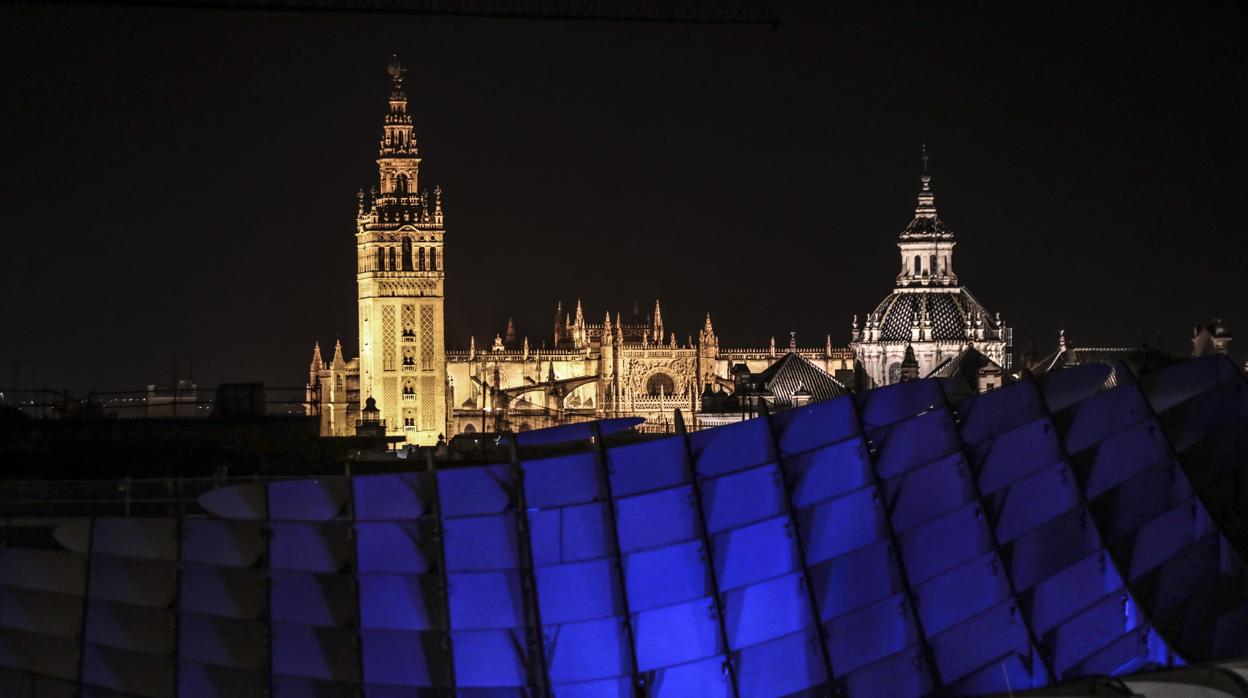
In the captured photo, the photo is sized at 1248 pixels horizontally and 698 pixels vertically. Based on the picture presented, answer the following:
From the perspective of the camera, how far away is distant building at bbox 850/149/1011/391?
126 metres

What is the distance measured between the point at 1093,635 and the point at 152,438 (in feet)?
70.5

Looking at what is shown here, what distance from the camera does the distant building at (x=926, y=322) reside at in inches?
4961

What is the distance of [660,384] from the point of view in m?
131

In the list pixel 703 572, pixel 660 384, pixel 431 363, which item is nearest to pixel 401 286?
pixel 431 363

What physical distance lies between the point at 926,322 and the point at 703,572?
106592mm

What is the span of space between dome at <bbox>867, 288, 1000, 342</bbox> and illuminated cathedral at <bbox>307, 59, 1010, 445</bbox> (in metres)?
0.11

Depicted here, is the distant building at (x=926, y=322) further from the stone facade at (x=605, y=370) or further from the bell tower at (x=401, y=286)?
the bell tower at (x=401, y=286)

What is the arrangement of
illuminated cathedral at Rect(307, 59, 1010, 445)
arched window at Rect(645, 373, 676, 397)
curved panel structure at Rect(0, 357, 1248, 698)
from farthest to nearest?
arched window at Rect(645, 373, 676, 397) → illuminated cathedral at Rect(307, 59, 1010, 445) → curved panel structure at Rect(0, 357, 1248, 698)

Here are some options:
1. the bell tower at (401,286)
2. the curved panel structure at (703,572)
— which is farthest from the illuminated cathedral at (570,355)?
the curved panel structure at (703,572)

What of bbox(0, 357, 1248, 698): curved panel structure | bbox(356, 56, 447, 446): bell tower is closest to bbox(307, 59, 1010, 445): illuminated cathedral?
bbox(356, 56, 447, 446): bell tower

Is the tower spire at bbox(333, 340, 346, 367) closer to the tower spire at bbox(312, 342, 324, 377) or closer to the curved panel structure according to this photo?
the tower spire at bbox(312, 342, 324, 377)

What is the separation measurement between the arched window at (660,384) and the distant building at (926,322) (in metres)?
10.2

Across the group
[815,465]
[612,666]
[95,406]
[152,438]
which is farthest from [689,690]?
[95,406]

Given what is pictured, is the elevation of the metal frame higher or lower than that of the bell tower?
lower
